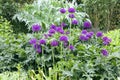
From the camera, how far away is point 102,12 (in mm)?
8023

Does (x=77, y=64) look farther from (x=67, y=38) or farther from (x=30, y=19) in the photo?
(x=30, y=19)

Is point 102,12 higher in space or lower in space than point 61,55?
lower

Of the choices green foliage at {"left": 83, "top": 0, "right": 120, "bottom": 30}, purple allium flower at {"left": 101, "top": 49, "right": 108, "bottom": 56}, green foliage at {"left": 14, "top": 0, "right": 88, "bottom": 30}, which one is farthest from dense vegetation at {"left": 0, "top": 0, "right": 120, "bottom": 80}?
green foliage at {"left": 83, "top": 0, "right": 120, "bottom": 30}

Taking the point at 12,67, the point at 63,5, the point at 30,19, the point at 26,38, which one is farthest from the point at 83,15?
the point at 12,67

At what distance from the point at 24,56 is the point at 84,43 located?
2.80 feet

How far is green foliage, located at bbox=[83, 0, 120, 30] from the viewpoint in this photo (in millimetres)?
7707

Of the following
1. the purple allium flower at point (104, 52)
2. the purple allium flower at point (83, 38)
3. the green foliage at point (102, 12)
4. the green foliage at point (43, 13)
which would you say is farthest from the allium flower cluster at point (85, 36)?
the green foliage at point (102, 12)

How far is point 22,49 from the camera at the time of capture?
15.0ft

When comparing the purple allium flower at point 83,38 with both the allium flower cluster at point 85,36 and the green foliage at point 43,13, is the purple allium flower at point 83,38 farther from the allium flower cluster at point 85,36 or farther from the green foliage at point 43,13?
the green foliage at point 43,13

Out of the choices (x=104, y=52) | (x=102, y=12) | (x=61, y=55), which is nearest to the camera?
(x=104, y=52)

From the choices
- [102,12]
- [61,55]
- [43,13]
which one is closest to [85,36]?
[61,55]

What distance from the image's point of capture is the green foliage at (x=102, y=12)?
303 inches

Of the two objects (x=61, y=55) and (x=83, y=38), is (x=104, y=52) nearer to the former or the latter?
(x=83, y=38)

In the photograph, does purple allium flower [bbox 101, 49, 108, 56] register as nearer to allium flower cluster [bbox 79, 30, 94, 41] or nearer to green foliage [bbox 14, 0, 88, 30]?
allium flower cluster [bbox 79, 30, 94, 41]
